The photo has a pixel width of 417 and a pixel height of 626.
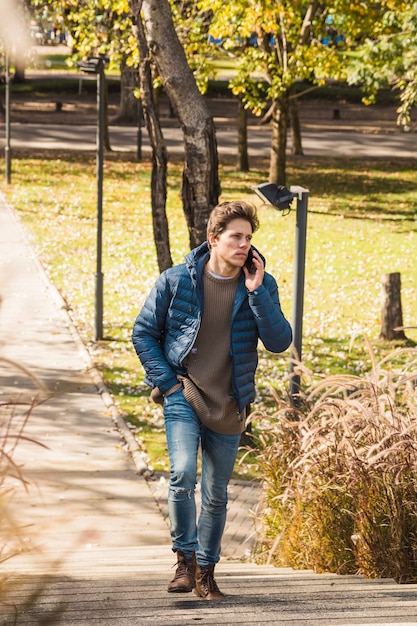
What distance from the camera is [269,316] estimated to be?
15.8ft

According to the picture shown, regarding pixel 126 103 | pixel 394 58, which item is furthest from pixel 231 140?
pixel 394 58

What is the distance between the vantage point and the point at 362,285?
58.9 ft

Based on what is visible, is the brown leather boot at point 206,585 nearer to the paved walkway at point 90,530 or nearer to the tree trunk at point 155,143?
the paved walkway at point 90,530

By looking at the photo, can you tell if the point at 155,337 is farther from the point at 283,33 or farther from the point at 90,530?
the point at 283,33

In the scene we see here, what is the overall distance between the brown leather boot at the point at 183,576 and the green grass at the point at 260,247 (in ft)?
8.33

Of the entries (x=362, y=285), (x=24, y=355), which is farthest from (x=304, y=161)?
(x=24, y=355)

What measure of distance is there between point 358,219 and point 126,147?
13.7m

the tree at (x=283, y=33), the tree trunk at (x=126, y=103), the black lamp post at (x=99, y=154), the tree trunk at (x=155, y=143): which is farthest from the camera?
the tree trunk at (x=126, y=103)

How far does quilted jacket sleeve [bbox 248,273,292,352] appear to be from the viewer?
4789 millimetres

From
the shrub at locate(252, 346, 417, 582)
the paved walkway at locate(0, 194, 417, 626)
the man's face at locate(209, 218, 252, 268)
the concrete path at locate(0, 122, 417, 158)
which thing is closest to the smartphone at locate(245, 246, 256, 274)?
the man's face at locate(209, 218, 252, 268)

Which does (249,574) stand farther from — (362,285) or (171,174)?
(171,174)

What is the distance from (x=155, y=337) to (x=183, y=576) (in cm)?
114

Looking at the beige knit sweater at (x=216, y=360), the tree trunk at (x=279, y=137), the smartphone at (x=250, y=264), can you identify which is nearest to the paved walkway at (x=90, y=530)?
the beige knit sweater at (x=216, y=360)

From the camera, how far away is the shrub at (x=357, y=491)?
16.9 feet
